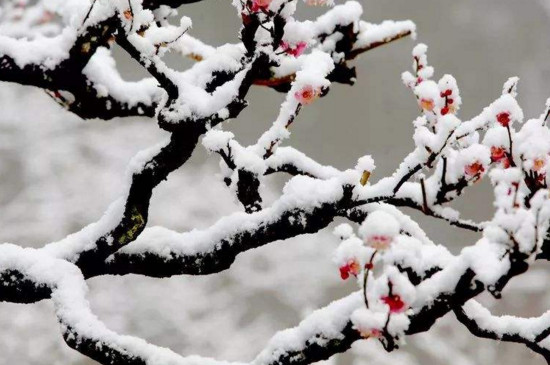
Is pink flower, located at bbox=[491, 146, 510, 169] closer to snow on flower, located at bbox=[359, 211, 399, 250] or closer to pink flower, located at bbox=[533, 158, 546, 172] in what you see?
pink flower, located at bbox=[533, 158, 546, 172]

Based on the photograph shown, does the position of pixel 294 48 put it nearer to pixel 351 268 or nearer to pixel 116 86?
pixel 351 268

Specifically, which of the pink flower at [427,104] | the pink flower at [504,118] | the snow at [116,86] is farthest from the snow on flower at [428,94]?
the snow at [116,86]

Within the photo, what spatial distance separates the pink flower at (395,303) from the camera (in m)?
2.29

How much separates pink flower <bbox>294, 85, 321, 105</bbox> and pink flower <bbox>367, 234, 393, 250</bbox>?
4.25ft

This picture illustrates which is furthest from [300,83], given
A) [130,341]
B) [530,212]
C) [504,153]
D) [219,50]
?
[130,341]

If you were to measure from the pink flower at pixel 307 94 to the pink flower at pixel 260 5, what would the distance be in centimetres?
64

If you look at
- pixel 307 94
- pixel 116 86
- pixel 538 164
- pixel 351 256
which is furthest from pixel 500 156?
pixel 116 86

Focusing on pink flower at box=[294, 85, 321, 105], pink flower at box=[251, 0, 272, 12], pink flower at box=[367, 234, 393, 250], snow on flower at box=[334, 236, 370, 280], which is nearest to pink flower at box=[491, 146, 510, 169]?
pink flower at box=[294, 85, 321, 105]

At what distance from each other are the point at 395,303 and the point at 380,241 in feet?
1.16

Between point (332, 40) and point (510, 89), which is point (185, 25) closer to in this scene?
point (510, 89)

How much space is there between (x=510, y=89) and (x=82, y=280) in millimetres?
2685

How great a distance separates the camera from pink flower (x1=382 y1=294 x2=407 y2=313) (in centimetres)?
229

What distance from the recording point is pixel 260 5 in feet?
8.59

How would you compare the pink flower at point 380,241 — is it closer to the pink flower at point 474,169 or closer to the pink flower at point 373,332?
the pink flower at point 373,332
